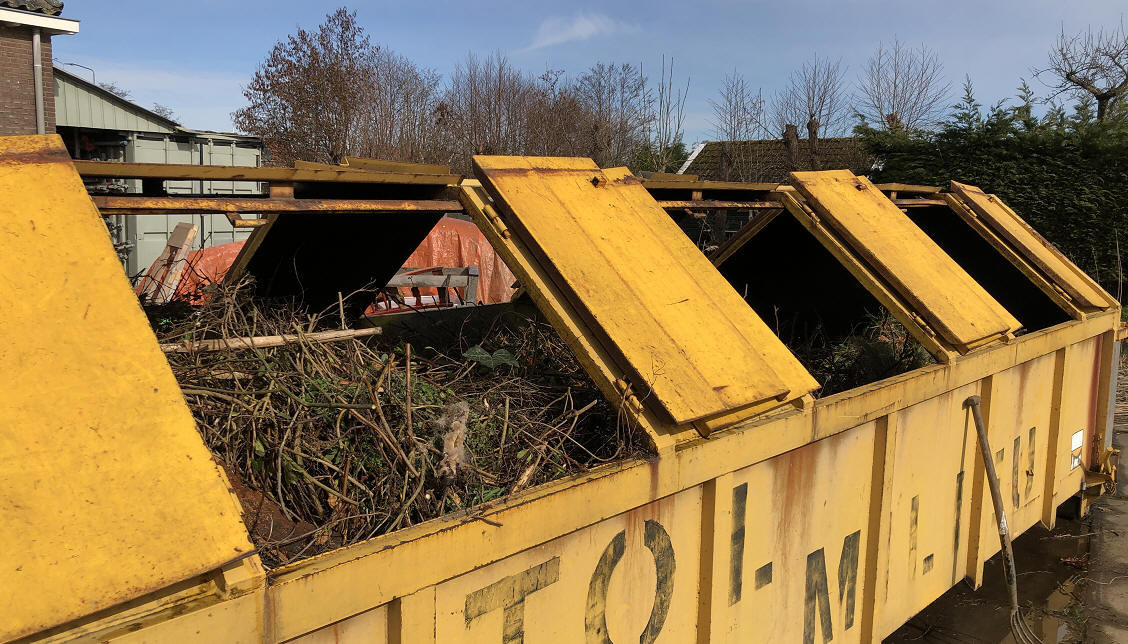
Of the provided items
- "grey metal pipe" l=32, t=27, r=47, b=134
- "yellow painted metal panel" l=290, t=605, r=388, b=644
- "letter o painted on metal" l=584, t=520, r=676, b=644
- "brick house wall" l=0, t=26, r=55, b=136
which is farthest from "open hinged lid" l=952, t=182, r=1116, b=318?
"brick house wall" l=0, t=26, r=55, b=136

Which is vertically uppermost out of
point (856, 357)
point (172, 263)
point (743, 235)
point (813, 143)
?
point (813, 143)

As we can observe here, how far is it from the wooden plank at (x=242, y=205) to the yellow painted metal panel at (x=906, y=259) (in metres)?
1.82

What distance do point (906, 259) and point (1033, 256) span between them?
1.75m

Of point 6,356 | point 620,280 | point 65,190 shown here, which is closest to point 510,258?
point 620,280

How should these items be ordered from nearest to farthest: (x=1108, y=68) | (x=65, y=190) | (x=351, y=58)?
(x=65, y=190) → (x=1108, y=68) → (x=351, y=58)

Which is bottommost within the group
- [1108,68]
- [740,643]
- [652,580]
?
[740,643]

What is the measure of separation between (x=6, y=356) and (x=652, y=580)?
1.51m

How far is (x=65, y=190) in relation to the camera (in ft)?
5.41

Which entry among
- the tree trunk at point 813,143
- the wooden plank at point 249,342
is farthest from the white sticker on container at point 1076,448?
the tree trunk at point 813,143

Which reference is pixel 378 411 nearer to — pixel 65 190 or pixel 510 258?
pixel 510 258

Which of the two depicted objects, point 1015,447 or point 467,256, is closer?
point 1015,447

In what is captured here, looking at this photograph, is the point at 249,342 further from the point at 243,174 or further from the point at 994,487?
the point at 994,487

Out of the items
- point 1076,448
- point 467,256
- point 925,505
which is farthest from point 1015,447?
point 467,256

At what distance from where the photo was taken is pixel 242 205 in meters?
2.23
